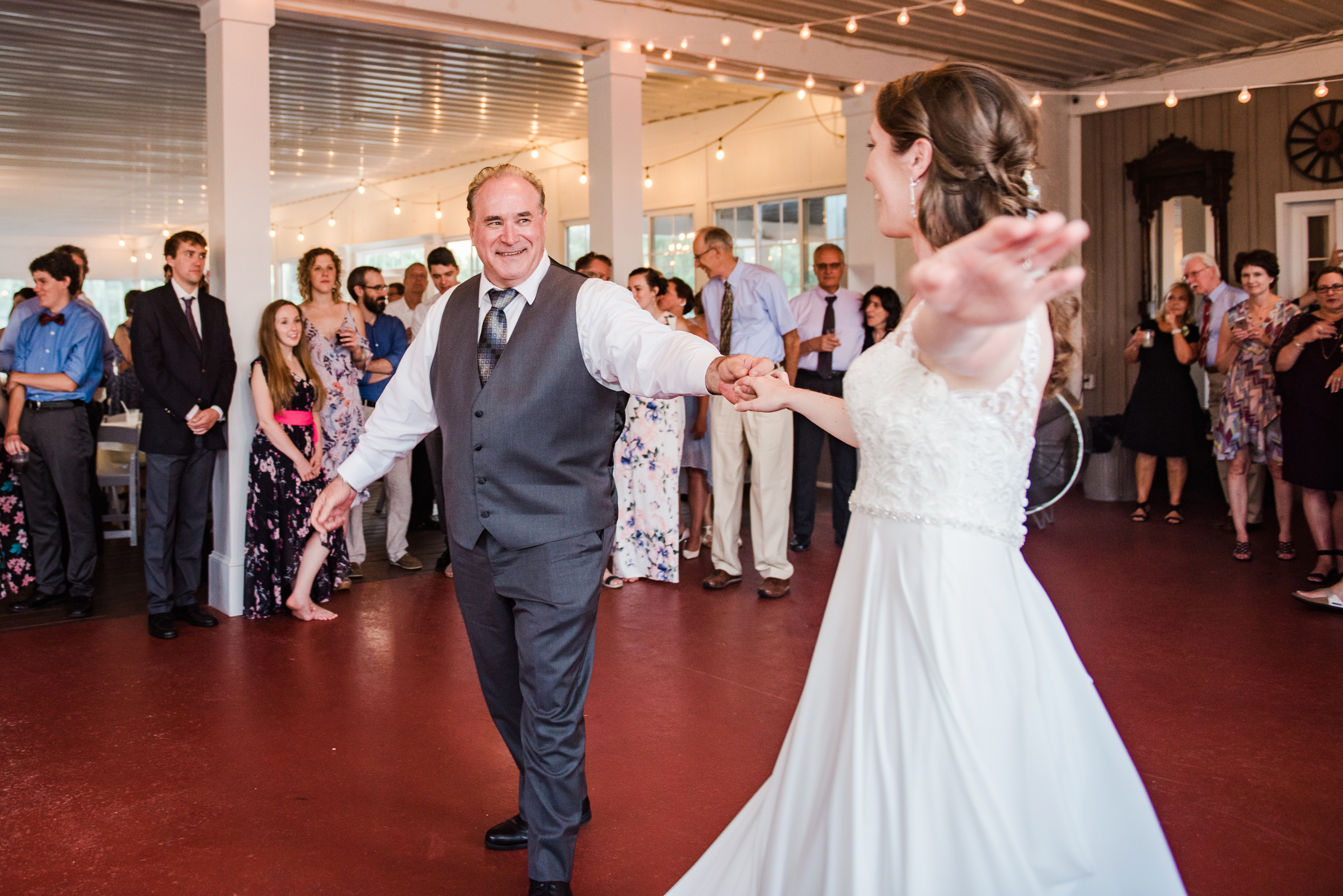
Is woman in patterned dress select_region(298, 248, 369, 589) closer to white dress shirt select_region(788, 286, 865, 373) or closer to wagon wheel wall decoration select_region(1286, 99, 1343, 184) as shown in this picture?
white dress shirt select_region(788, 286, 865, 373)

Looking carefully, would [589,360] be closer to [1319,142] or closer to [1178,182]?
[1319,142]

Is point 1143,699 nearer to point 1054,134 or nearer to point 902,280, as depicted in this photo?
point 902,280

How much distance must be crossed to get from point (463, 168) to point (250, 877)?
12.3m

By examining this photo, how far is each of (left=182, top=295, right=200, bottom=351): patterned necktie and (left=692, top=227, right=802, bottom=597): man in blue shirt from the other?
8.32ft

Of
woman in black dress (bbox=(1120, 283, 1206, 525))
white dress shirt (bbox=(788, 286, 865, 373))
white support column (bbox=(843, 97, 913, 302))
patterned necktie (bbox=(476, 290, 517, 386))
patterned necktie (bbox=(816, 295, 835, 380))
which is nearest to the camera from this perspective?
patterned necktie (bbox=(476, 290, 517, 386))

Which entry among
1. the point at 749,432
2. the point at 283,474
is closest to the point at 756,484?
the point at 749,432

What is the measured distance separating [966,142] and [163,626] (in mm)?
4301

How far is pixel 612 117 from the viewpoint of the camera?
6484mm

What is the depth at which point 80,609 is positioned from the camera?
5.06 m

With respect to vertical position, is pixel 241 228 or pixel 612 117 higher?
pixel 612 117

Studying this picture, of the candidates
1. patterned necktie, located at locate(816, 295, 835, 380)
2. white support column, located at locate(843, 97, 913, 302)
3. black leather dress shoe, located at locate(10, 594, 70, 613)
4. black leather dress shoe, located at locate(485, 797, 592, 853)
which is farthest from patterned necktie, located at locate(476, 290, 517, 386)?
white support column, located at locate(843, 97, 913, 302)

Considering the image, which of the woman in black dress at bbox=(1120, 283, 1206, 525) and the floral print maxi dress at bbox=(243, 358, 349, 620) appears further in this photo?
the woman in black dress at bbox=(1120, 283, 1206, 525)

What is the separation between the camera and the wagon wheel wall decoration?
7.62m

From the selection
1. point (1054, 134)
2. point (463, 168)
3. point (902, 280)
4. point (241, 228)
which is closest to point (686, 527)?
point (902, 280)
